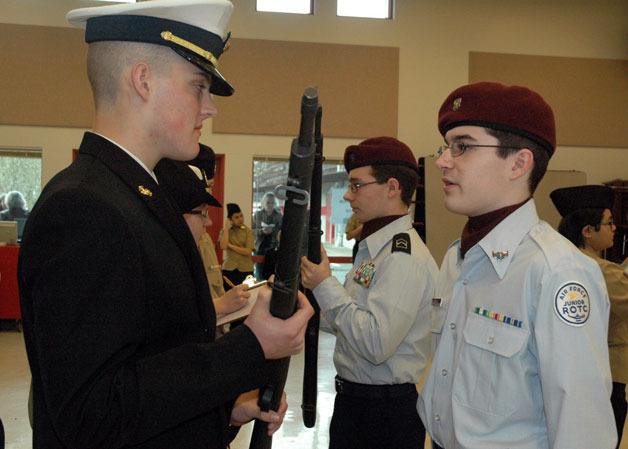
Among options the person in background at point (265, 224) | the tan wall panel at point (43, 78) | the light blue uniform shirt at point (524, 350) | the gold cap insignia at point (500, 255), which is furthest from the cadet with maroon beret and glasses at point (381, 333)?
the tan wall panel at point (43, 78)

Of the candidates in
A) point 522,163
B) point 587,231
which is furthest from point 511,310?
point 587,231

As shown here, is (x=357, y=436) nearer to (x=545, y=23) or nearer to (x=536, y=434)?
(x=536, y=434)

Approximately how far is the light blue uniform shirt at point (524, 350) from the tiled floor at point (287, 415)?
2.63 meters

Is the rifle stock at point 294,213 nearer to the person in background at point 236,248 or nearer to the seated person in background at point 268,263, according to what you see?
the person in background at point 236,248

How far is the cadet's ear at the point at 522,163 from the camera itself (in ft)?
5.13

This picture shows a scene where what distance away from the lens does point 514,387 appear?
139cm

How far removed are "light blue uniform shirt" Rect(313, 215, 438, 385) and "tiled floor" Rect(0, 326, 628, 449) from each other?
1.79 metres

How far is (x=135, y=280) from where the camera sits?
1.00 metres

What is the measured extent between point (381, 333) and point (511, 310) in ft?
2.71

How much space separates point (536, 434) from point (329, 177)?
842cm

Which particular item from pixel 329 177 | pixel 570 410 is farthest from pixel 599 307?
pixel 329 177

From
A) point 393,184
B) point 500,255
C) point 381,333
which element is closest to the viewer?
point 500,255

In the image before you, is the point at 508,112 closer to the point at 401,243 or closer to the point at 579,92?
the point at 401,243

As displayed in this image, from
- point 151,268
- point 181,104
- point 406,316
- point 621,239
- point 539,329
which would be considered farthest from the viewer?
point 621,239
